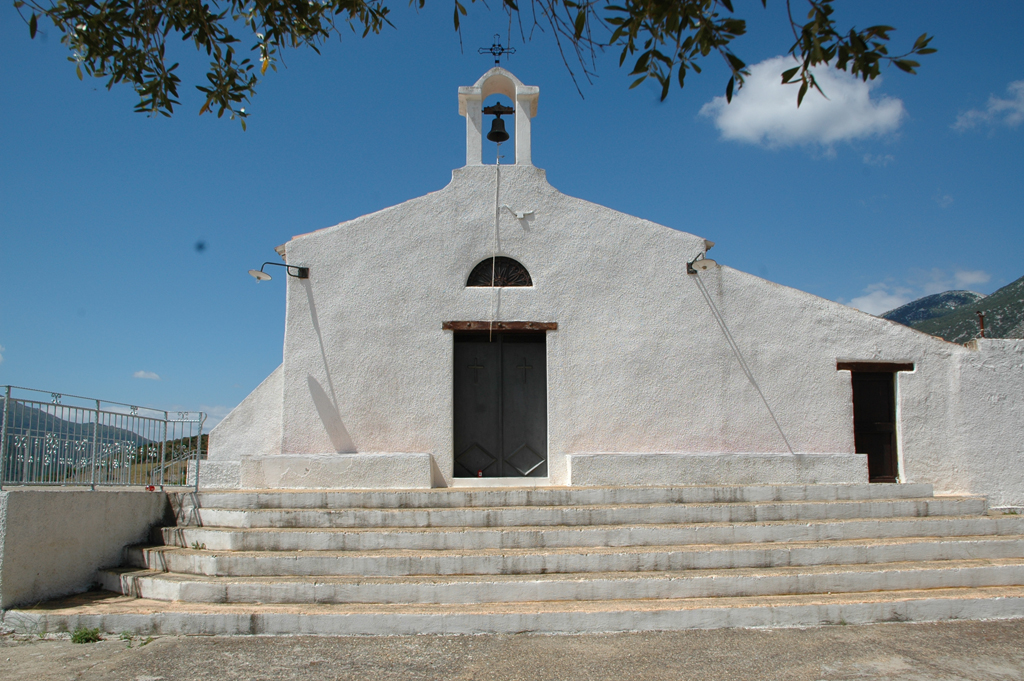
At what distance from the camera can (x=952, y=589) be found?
6746 millimetres

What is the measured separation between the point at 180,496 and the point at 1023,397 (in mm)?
10785

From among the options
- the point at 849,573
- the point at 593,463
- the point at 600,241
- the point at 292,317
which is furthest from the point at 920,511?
the point at 292,317

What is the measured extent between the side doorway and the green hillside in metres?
28.6

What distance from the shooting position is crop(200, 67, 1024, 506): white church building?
9.20 meters

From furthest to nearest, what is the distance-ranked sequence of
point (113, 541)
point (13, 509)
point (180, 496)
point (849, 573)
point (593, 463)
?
point (593, 463), point (180, 496), point (113, 541), point (849, 573), point (13, 509)

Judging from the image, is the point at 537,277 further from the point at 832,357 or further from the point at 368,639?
the point at 368,639

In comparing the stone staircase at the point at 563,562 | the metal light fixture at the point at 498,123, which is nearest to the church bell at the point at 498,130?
the metal light fixture at the point at 498,123

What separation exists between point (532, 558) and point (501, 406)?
10.8 feet

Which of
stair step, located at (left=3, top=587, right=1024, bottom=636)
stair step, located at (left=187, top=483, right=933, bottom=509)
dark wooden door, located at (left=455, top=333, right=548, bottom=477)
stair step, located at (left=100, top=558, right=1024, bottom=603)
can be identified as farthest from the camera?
dark wooden door, located at (left=455, top=333, right=548, bottom=477)

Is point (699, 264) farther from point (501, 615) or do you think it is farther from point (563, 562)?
point (501, 615)

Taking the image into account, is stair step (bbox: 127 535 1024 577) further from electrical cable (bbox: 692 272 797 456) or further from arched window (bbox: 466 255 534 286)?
arched window (bbox: 466 255 534 286)

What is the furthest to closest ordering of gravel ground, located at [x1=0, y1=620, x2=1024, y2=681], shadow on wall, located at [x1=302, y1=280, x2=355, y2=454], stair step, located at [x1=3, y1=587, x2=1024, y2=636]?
shadow on wall, located at [x1=302, y1=280, x2=355, y2=454] → stair step, located at [x1=3, y1=587, x2=1024, y2=636] → gravel ground, located at [x1=0, y1=620, x2=1024, y2=681]

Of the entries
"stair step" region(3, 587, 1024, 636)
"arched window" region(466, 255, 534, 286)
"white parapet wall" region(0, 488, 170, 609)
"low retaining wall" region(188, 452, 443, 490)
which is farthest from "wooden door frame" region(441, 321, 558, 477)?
"white parapet wall" region(0, 488, 170, 609)

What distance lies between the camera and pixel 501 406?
957 centimetres
